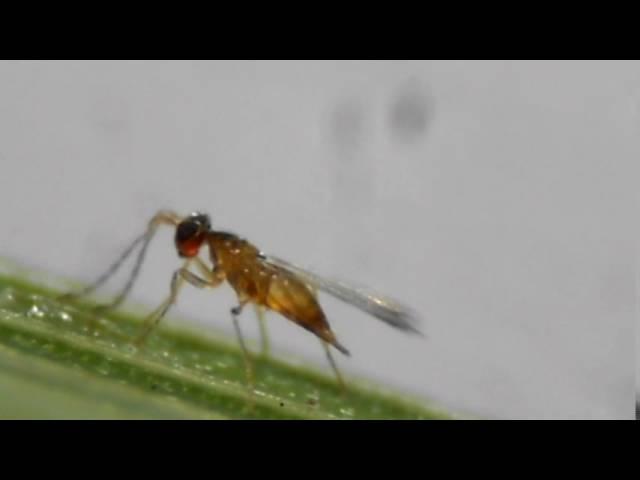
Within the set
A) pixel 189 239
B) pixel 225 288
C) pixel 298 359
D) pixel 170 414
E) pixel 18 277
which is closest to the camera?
pixel 170 414

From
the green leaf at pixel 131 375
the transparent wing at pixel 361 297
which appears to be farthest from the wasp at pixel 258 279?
the green leaf at pixel 131 375

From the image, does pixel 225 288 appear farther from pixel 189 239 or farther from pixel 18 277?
pixel 18 277

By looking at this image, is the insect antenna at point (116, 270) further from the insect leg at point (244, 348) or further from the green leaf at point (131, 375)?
the insect leg at point (244, 348)

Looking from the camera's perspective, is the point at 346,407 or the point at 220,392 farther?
the point at 346,407

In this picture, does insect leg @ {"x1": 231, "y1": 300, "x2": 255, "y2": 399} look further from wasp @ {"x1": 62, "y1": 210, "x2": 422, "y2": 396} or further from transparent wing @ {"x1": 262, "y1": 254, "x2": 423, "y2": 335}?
transparent wing @ {"x1": 262, "y1": 254, "x2": 423, "y2": 335}

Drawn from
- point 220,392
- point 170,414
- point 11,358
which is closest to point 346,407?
point 220,392
